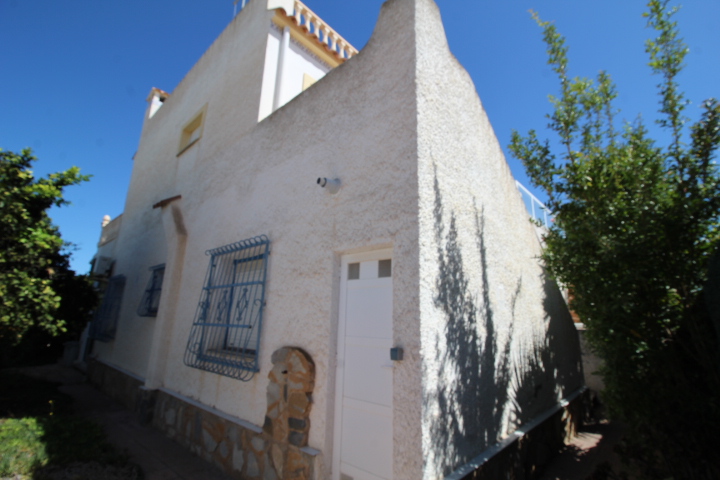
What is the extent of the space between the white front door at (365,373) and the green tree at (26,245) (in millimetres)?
5174

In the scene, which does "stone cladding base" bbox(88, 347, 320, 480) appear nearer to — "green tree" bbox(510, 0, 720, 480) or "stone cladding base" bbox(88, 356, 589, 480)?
"stone cladding base" bbox(88, 356, 589, 480)

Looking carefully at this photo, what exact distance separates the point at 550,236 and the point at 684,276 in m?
1.72

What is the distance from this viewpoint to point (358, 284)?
11.0 ft

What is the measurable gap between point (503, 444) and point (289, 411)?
2146 millimetres

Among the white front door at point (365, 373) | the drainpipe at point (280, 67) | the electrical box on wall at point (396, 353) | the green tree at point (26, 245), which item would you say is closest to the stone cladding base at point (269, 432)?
the white front door at point (365, 373)

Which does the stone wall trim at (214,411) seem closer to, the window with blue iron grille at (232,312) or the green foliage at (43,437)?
the window with blue iron grille at (232,312)

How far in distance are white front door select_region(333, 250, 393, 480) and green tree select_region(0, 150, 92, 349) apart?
17.0ft

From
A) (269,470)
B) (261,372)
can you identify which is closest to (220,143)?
(261,372)

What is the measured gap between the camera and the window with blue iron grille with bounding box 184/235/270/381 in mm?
4352

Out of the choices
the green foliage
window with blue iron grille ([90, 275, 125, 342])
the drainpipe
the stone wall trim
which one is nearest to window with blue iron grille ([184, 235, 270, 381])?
the stone wall trim

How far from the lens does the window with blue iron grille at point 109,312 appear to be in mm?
8711

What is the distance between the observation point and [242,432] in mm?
3928

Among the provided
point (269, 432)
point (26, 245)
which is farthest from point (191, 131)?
point (269, 432)

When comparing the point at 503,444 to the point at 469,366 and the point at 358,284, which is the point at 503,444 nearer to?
the point at 469,366
